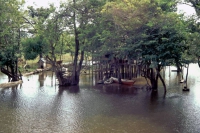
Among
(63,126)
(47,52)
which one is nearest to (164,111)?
(63,126)

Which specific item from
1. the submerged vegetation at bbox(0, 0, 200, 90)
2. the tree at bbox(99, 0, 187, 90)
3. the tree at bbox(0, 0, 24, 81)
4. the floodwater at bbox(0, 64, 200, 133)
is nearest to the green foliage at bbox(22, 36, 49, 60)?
the submerged vegetation at bbox(0, 0, 200, 90)

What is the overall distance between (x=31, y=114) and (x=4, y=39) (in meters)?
13.9

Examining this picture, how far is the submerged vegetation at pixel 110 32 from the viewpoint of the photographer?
16.9 metres

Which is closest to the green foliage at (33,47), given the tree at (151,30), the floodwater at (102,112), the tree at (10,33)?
the tree at (10,33)

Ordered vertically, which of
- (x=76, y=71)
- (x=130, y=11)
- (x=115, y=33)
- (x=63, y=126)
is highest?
(x=130, y=11)

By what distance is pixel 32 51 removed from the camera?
2242 centimetres

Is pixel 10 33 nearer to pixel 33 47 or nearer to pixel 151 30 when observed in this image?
pixel 33 47

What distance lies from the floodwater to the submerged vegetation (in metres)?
2.69

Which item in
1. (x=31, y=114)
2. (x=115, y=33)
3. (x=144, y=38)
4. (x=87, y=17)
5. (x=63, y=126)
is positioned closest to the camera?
(x=63, y=126)

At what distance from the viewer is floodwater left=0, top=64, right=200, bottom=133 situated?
35.7 feet

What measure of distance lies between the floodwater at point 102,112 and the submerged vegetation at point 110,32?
8.84 feet

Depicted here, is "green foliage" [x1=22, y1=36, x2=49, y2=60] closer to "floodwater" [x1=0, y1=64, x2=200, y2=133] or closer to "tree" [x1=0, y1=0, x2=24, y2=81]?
"tree" [x1=0, y1=0, x2=24, y2=81]

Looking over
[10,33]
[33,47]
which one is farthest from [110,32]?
[10,33]

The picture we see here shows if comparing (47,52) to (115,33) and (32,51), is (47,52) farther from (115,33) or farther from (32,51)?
(115,33)
